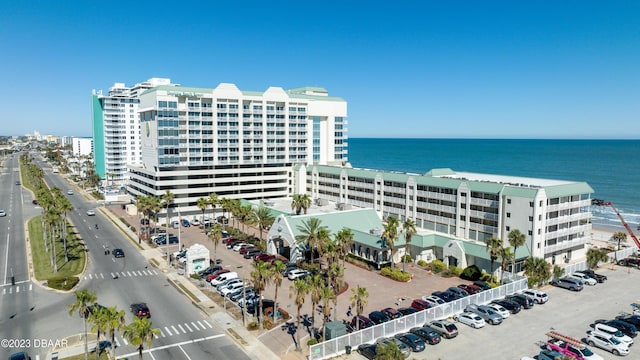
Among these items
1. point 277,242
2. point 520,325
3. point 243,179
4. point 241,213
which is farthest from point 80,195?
point 520,325

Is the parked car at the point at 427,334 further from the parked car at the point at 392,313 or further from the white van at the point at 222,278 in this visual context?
the white van at the point at 222,278

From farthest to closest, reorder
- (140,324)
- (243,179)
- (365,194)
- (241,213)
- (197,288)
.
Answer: (243,179), (365,194), (241,213), (197,288), (140,324)

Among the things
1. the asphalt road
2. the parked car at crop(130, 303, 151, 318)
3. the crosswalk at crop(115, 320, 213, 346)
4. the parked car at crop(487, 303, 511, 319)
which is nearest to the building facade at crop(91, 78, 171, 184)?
the asphalt road

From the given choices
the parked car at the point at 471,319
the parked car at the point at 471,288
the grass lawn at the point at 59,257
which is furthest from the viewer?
the grass lawn at the point at 59,257

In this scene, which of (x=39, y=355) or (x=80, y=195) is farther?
(x=80, y=195)

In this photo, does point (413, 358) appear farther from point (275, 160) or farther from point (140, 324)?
point (275, 160)

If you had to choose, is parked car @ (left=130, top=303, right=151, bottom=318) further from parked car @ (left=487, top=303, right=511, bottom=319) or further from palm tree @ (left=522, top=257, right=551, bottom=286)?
palm tree @ (left=522, top=257, right=551, bottom=286)

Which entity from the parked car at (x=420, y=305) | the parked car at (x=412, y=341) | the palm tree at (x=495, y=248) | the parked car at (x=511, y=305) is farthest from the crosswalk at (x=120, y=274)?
the palm tree at (x=495, y=248)
